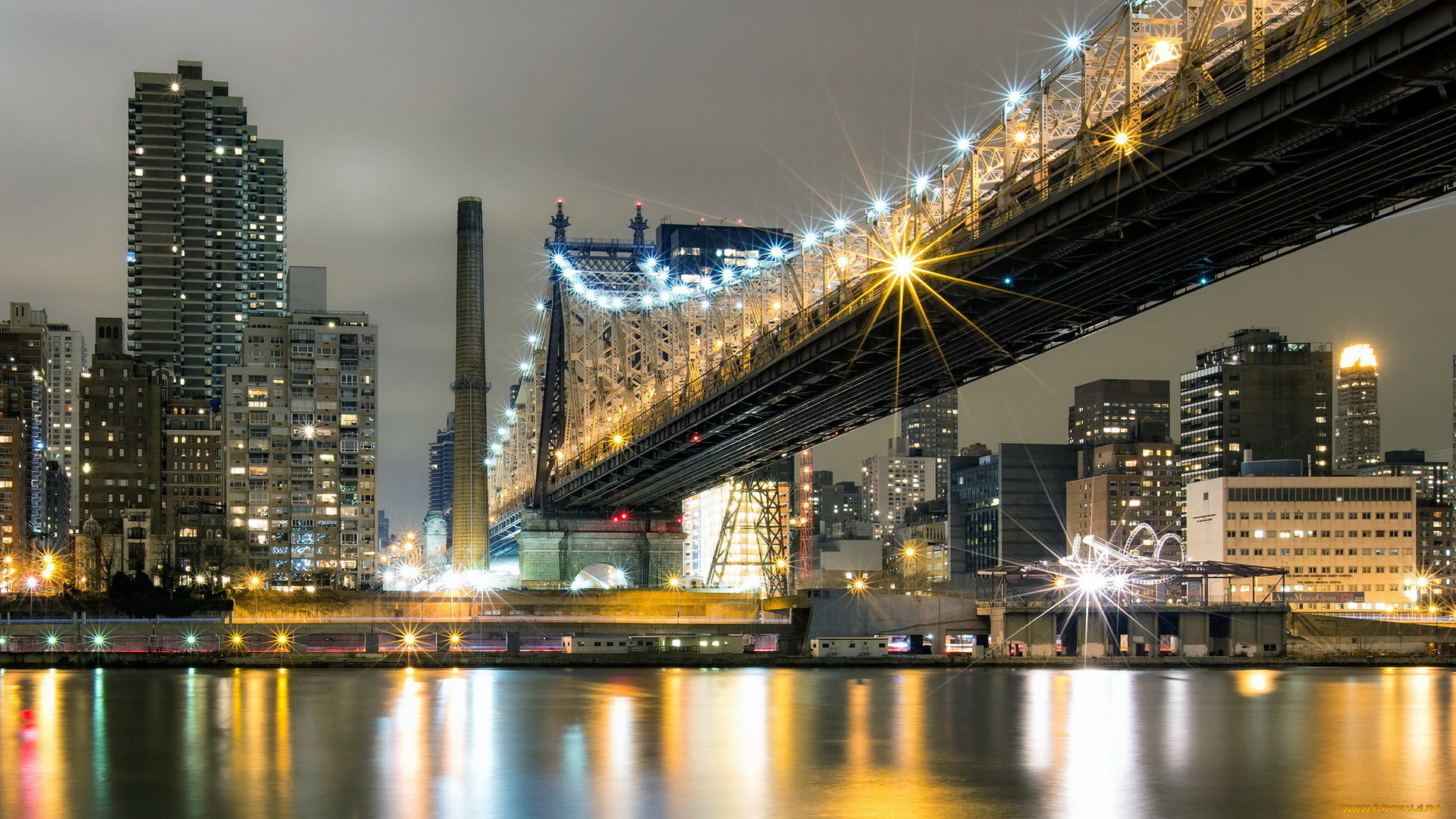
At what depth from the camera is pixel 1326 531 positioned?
150 m

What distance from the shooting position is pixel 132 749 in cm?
4678

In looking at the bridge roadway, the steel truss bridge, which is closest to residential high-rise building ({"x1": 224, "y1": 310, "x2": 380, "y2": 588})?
the steel truss bridge

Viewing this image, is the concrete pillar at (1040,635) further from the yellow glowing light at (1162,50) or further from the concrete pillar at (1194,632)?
the yellow glowing light at (1162,50)

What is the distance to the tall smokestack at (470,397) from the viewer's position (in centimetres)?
12450

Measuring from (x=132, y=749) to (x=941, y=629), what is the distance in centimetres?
5245

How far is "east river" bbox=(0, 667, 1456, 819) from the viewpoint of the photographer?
3791cm

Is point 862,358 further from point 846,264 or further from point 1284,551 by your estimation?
point 1284,551

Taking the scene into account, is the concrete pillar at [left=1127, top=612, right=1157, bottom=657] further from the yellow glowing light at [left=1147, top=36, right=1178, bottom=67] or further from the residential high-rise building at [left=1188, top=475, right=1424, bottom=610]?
the residential high-rise building at [left=1188, top=475, right=1424, bottom=610]

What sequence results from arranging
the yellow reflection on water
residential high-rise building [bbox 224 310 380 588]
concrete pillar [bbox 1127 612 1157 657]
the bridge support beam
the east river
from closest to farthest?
the east river, the yellow reflection on water, concrete pillar [bbox 1127 612 1157 657], the bridge support beam, residential high-rise building [bbox 224 310 380 588]

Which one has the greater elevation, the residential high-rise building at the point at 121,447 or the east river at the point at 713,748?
the residential high-rise building at the point at 121,447

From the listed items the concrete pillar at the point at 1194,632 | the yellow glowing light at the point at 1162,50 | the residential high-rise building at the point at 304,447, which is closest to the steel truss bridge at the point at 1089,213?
the yellow glowing light at the point at 1162,50

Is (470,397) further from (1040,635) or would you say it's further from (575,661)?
(1040,635)

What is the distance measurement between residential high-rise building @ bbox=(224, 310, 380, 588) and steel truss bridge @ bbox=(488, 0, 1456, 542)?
206 ft

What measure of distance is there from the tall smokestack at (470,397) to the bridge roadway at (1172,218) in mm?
46343
